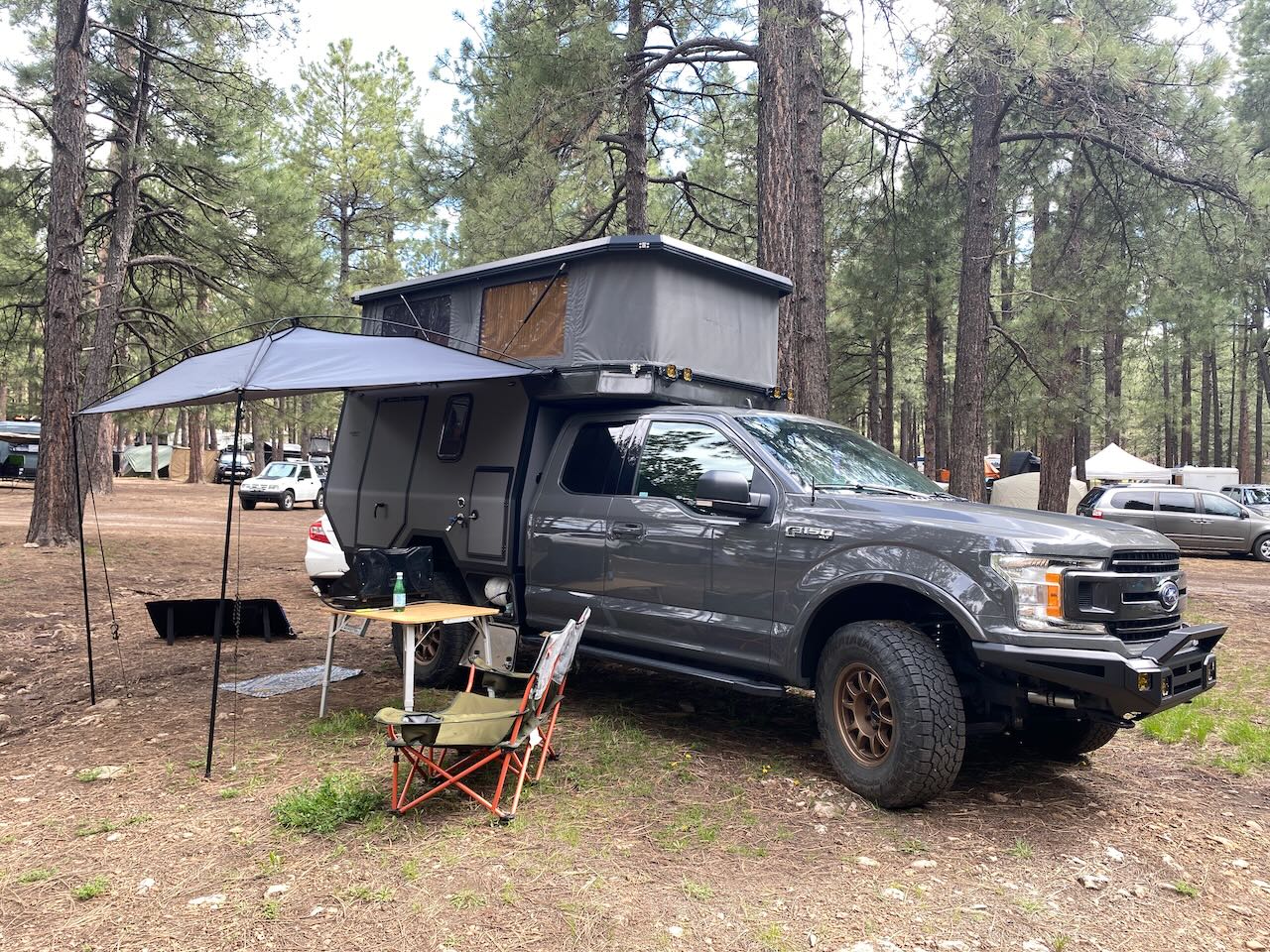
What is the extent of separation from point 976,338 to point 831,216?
9.48 feet

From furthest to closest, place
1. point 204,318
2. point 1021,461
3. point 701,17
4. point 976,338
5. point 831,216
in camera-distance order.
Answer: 1. point 1021,461
2. point 204,318
3. point 831,216
4. point 976,338
5. point 701,17

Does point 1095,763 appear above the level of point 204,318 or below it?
below

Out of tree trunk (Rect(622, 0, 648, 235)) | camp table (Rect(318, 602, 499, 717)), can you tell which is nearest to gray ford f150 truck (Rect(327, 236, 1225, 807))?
camp table (Rect(318, 602, 499, 717))

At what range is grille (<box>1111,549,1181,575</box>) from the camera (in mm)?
4086

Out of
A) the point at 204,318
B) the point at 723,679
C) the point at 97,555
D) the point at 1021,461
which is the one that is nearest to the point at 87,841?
the point at 723,679

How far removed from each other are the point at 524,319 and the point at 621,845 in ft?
12.2

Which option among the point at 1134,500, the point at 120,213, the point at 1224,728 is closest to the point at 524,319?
the point at 1224,728

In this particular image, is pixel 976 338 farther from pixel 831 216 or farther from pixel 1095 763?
pixel 1095 763

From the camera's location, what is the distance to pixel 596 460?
5855mm

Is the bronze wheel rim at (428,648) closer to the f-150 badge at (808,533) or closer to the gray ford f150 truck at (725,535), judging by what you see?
the gray ford f150 truck at (725,535)

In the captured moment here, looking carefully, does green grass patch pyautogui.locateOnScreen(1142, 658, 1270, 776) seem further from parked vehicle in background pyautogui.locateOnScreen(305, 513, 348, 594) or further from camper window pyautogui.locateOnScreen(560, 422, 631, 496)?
parked vehicle in background pyautogui.locateOnScreen(305, 513, 348, 594)

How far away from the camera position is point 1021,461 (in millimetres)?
26469

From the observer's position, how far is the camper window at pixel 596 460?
18.8 feet

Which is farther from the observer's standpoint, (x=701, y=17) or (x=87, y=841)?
(x=701, y=17)
